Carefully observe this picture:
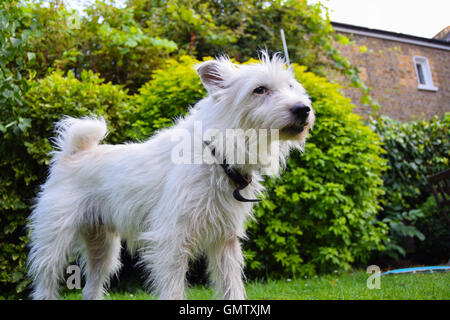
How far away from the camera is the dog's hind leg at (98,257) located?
121 inches

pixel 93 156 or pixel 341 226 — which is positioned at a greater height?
pixel 93 156

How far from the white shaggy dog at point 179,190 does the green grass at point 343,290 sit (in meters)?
0.74

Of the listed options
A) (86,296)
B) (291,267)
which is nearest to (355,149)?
(291,267)

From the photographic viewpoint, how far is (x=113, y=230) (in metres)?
3.08

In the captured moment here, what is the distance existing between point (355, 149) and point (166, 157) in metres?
3.01


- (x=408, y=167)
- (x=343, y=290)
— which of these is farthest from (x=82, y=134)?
(x=408, y=167)

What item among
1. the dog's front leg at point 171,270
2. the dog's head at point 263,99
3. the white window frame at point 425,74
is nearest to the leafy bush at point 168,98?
the dog's head at point 263,99

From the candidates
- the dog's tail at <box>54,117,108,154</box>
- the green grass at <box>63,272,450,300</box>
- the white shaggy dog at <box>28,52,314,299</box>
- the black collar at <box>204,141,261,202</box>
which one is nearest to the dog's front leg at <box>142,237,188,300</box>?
the white shaggy dog at <box>28,52,314,299</box>

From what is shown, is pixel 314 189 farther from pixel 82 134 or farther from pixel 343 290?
pixel 82 134

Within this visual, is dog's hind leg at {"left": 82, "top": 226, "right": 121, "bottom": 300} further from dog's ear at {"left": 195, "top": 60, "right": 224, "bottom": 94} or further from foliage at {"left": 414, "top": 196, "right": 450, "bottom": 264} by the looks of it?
foliage at {"left": 414, "top": 196, "right": 450, "bottom": 264}

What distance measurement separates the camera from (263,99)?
220 cm

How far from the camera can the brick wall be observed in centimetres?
1198

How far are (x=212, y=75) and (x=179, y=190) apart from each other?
81cm
